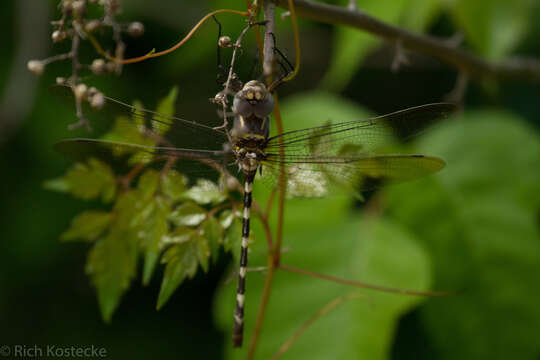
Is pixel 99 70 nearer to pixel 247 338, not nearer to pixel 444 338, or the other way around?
pixel 247 338

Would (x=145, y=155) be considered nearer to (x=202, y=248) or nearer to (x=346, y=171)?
(x=202, y=248)

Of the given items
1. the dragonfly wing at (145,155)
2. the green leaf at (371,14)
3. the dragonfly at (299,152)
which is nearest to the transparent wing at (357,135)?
the dragonfly at (299,152)

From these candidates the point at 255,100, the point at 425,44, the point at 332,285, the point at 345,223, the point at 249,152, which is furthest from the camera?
the point at 345,223

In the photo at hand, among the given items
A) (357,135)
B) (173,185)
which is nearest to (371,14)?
(357,135)

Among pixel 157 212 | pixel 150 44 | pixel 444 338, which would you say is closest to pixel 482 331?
pixel 444 338

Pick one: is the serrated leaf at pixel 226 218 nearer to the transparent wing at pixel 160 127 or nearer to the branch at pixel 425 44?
the transparent wing at pixel 160 127
